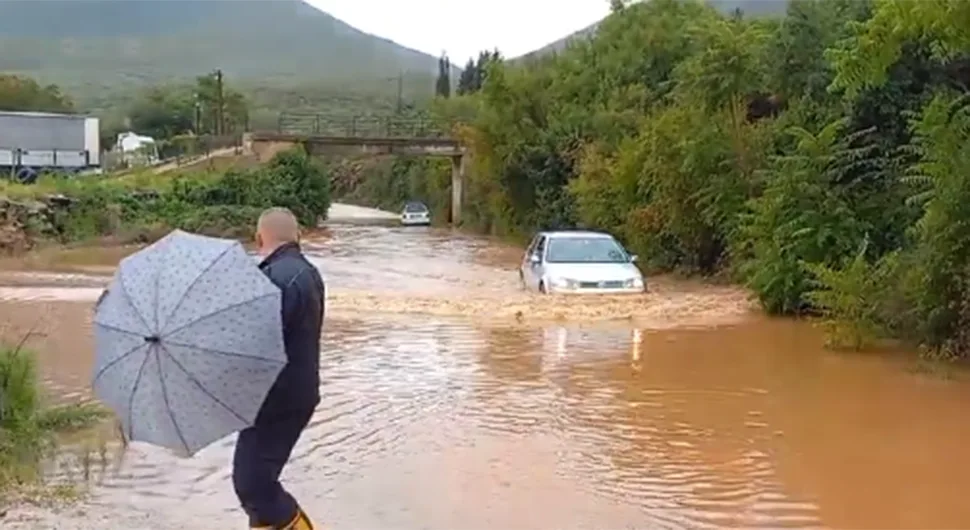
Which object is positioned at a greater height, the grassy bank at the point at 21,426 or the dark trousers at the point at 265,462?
the dark trousers at the point at 265,462

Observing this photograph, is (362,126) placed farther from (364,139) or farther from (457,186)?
(457,186)

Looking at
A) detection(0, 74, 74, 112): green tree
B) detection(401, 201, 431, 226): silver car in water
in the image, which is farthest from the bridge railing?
detection(0, 74, 74, 112): green tree

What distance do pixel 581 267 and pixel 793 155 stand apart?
379 centimetres

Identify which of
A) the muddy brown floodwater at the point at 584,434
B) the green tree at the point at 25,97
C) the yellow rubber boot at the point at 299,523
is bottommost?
the muddy brown floodwater at the point at 584,434

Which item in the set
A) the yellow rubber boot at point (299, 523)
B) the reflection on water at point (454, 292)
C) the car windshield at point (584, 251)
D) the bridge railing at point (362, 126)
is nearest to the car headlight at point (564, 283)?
the reflection on water at point (454, 292)

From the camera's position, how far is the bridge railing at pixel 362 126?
71188 millimetres

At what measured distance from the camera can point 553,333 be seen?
18.1 meters

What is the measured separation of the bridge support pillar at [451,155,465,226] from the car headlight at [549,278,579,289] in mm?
44075

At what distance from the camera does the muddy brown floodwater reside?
843cm

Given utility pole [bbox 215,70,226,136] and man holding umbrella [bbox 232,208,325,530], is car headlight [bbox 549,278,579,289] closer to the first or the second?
man holding umbrella [bbox 232,208,325,530]

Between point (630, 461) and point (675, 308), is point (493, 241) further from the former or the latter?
point (630, 461)

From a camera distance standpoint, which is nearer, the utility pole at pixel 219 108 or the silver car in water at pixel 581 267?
the silver car in water at pixel 581 267

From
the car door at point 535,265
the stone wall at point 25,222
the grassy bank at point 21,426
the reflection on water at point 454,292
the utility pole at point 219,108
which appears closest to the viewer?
the grassy bank at point 21,426

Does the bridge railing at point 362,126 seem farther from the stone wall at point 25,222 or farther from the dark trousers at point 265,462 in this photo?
the dark trousers at point 265,462
